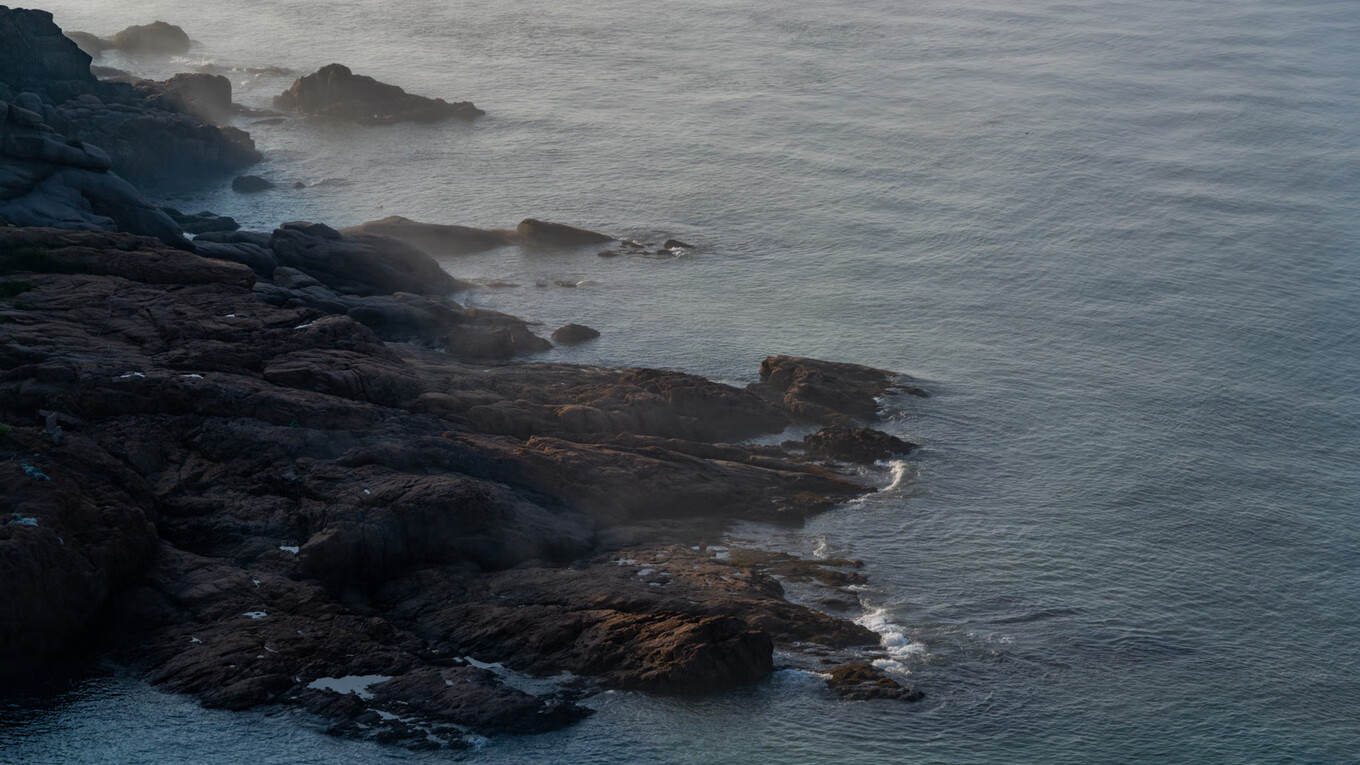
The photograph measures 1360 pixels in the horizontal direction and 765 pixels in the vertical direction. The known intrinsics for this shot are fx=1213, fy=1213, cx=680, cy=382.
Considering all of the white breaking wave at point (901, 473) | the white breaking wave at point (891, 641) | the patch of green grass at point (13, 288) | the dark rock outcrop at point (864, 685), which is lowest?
the white breaking wave at point (891, 641)

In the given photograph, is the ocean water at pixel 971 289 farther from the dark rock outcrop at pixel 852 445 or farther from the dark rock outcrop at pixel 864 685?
the dark rock outcrop at pixel 852 445

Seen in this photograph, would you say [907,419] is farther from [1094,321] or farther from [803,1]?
[803,1]

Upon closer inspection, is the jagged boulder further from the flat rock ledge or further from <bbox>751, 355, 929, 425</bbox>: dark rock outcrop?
<bbox>751, 355, 929, 425</bbox>: dark rock outcrop

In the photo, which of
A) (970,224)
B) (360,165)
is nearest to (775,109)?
(970,224)

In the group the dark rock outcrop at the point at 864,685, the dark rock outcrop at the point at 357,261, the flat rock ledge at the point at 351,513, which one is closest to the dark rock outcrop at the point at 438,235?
the dark rock outcrop at the point at 357,261

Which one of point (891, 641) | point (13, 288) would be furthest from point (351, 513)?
point (13, 288)

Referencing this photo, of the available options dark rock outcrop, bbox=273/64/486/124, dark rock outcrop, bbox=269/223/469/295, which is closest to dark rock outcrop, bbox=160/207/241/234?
dark rock outcrop, bbox=269/223/469/295
